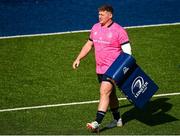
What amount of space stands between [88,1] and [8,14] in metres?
2.81

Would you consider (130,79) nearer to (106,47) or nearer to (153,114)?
(106,47)

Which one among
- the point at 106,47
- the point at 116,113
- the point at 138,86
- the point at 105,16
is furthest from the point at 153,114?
the point at 105,16

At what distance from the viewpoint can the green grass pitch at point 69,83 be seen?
11.2 meters

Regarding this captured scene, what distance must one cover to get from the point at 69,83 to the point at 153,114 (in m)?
2.47

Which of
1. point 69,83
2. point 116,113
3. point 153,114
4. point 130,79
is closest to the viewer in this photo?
point 130,79

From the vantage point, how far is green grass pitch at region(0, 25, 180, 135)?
11.2 metres

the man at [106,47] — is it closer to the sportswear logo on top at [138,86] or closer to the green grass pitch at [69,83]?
the sportswear logo on top at [138,86]

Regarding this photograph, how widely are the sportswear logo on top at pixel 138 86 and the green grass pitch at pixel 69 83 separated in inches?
24.0

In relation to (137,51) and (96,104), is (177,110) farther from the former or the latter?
(137,51)

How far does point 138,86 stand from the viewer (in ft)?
35.3

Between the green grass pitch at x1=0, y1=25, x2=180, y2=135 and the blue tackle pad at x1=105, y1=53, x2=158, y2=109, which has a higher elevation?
the blue tackle pad at x1=105, y1=53, x2=158, y2=109

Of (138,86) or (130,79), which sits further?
(138,86)

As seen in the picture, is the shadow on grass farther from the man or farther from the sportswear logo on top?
the sportswear logo on top

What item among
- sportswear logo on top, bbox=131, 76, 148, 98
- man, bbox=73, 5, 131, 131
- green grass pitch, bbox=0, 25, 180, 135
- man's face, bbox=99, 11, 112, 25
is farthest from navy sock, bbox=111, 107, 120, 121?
man's face, bbox=99, 11, 112, 25
